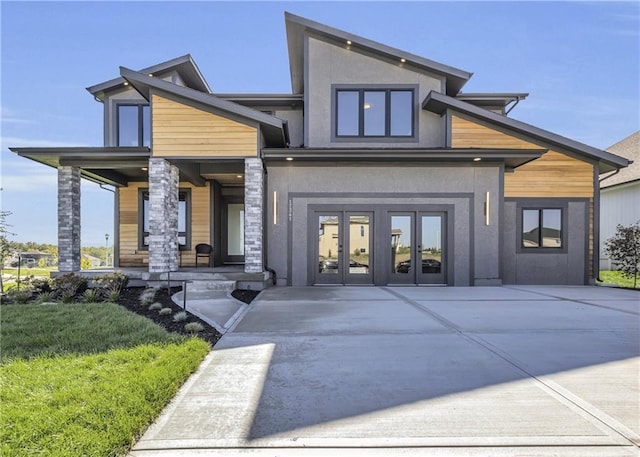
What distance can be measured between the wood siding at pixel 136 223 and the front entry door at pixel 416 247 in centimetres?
640

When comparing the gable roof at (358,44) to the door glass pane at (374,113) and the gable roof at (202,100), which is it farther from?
the gable roof at (202,100)

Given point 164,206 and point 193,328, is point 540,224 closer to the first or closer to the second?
point 193,328

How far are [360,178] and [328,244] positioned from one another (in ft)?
7.16

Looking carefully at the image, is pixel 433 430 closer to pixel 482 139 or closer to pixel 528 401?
pixel 528 401

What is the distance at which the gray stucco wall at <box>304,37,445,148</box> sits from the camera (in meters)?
11.7

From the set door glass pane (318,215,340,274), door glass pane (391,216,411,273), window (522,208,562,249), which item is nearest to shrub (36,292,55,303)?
door glass pane (318,215,340,274)

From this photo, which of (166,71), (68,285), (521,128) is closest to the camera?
(68,285)

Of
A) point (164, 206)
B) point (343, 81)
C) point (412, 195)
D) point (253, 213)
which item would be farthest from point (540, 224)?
point (164, 206)

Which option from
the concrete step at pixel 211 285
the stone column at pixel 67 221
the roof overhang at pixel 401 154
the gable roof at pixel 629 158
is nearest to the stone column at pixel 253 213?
the concrete step at pixel 211 285

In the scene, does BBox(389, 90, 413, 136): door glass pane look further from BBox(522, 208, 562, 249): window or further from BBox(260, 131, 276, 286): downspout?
BBox(522, 208, 562, 249): window

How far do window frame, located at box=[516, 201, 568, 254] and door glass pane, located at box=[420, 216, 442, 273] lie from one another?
2.65 meters

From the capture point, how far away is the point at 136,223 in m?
12.7

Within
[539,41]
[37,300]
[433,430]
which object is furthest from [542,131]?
[539,41]

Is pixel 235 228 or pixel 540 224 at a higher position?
pixel 540 224
